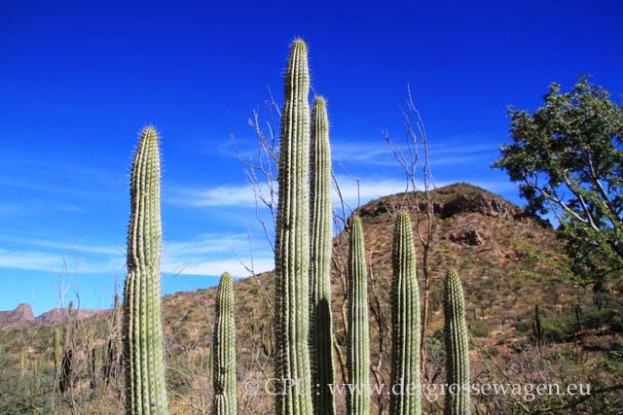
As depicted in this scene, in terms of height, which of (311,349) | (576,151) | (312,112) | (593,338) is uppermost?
(576,151)

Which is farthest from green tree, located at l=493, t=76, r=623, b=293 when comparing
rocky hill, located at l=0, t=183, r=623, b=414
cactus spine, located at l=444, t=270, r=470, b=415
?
cactus spine, located at l=444, t=270, r=470, b=415

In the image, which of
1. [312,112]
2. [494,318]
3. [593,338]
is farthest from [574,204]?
[312,112]

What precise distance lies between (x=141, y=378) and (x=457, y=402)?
9.54 feet

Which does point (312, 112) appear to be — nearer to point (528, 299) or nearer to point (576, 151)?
point (576, 151)

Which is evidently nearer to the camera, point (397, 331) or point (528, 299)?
point (397, 331)

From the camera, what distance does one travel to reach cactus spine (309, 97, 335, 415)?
15.9 ft

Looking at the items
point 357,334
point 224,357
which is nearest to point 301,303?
point 357,334

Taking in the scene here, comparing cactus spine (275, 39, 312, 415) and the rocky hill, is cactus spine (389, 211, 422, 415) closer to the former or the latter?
cactus spine (275, 39, 312, 415)

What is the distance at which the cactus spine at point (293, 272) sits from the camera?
13.8 feet

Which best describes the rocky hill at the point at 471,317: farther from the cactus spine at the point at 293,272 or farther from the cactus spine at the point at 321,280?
the cactus spine at the point at 293,272

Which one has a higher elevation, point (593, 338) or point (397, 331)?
point (397, 331)

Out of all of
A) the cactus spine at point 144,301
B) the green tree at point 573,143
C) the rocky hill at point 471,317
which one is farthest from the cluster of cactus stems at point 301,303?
the green tree at point 573,143

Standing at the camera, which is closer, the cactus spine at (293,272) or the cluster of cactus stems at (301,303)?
the cluster of cactus stems at (301,303)

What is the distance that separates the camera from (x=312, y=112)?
18.8ft
